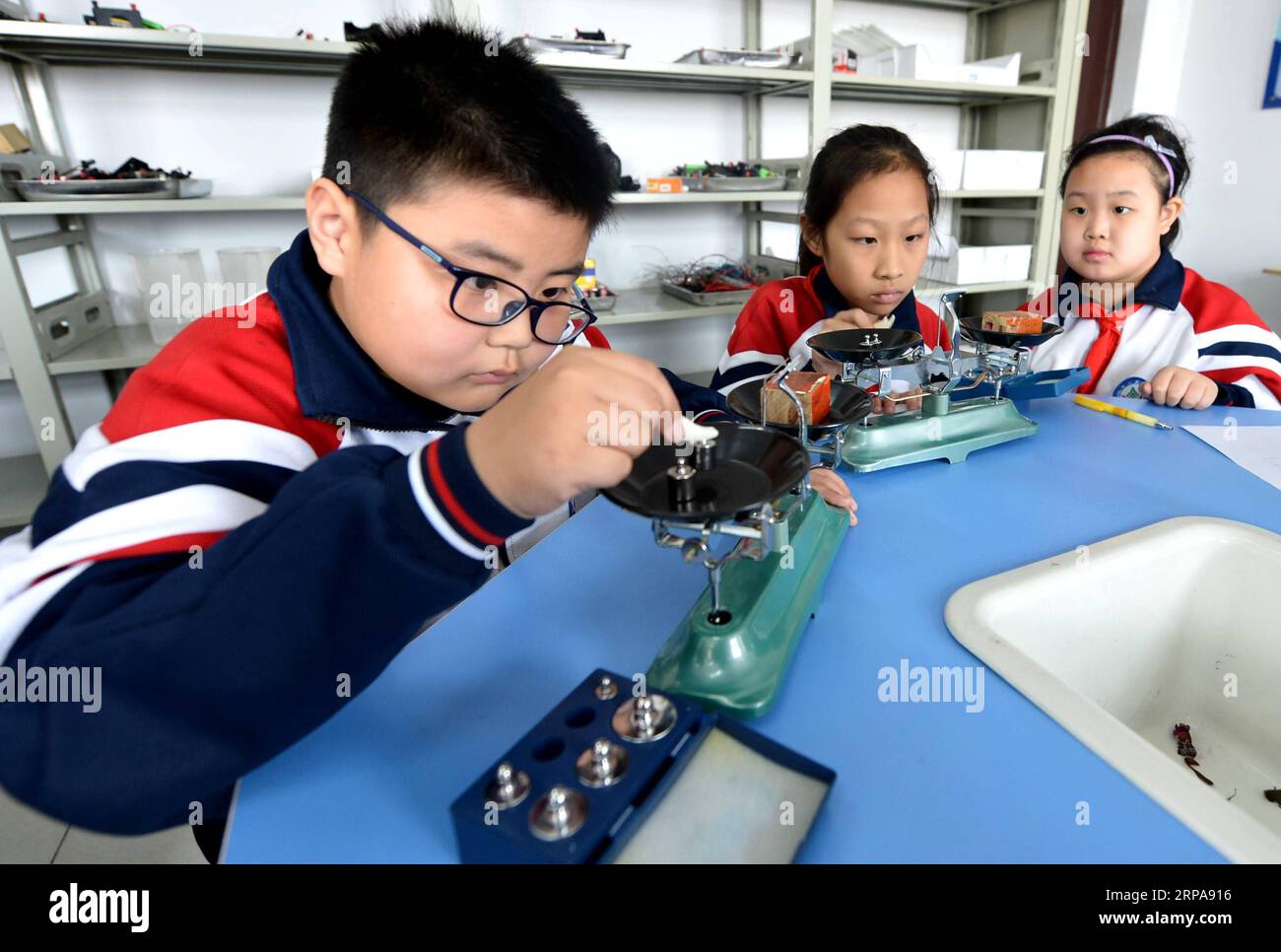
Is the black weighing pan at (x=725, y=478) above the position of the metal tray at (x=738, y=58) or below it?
below

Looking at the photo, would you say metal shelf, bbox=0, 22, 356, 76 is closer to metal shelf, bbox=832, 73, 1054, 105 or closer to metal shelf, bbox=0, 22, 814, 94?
metal shelf, bbox=0, 22, 814, 94

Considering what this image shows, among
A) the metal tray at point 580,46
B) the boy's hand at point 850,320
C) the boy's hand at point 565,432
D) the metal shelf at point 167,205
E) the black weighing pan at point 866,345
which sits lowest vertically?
the boy's hand at point 850,320

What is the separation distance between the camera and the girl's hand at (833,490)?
798mm

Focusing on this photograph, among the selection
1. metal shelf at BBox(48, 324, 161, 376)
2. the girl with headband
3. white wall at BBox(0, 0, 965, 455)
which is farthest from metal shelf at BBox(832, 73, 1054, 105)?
metal shelf at BBox(48, 324, 161, 376)

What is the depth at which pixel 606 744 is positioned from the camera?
0.42m

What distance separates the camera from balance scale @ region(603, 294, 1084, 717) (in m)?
0.47

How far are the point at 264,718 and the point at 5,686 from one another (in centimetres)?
20

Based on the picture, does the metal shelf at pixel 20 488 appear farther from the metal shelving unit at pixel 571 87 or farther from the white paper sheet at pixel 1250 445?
the white paper sheet at pixel 1250 445

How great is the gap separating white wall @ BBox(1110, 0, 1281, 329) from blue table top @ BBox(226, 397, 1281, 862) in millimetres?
2818

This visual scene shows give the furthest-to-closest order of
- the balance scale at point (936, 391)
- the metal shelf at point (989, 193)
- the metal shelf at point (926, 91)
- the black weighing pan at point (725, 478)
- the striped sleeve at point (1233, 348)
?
the metal shelf at point (989, 193) → the metal shelf at point (926, 91) → the striped sleeve at point (1233, 348) → the balance scale at point (936, 391) → the black weighing pan at point (725, 478)

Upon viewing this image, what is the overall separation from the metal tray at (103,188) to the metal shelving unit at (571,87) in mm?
26

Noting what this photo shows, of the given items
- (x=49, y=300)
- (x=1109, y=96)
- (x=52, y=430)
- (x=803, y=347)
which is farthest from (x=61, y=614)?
(x=1109, y=96)

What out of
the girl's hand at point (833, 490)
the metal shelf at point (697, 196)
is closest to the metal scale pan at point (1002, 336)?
the girl's hand at point (833, 490)
